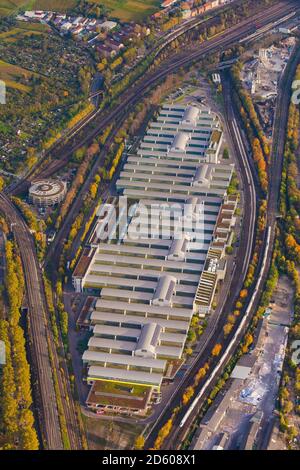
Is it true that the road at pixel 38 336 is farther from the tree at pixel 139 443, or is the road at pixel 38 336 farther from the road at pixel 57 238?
the tree at pixel 139 443

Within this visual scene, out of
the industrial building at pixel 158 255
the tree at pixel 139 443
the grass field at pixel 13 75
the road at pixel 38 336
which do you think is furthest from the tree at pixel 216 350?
the grass field at pixel 13 75

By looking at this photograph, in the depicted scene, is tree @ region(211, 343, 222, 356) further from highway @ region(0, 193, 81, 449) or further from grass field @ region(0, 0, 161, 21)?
grass field @ region(0, 0, 161, 21)

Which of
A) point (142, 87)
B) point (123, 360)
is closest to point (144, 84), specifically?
point (142, 87)

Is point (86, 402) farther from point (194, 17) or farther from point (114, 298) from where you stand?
point (194, 17)

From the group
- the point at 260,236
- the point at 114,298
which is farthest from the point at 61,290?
the point at 260,236

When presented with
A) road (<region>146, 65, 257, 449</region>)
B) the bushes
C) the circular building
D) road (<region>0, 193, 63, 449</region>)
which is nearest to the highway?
road (<region>0, 193, 63, 449</region>)

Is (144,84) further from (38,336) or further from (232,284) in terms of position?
(38,336)
